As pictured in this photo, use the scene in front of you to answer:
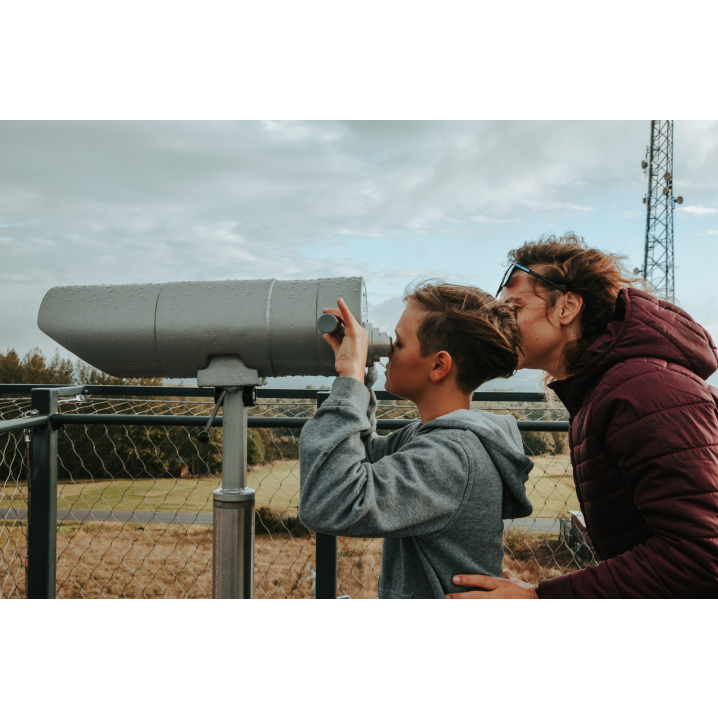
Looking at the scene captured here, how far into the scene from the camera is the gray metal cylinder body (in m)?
→ 1.00

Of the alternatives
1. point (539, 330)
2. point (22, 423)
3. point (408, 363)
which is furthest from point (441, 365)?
point (22, 423)

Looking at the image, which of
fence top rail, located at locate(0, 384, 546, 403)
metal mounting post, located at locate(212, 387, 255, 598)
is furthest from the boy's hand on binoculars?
fence top rail, located at locate(0, 384, 546, 403)

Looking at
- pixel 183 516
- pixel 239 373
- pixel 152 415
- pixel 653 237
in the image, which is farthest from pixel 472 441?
pixel 653 237

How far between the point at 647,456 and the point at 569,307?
1.40 feet

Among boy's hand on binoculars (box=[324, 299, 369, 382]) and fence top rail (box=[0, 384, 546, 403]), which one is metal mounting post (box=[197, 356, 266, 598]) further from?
fence top rail (box=[0, 384, 546, 403])

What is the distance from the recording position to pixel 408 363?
102 centimetres

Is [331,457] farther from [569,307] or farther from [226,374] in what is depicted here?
[569,307]

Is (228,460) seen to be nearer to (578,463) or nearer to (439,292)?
(439,292)

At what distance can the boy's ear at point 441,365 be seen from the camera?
3.26 feet

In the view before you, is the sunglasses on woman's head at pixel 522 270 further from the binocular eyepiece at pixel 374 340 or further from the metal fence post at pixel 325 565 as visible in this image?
the metal fence post at pixel 325 565

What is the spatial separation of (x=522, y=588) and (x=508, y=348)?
0.42 meters

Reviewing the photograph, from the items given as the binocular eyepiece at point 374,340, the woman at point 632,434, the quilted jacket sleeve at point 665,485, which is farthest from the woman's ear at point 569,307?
the binocular eyepiece at point 374,340

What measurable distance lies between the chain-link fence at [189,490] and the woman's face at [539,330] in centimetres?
45

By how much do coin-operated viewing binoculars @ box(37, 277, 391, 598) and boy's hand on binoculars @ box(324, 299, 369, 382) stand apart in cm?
3
